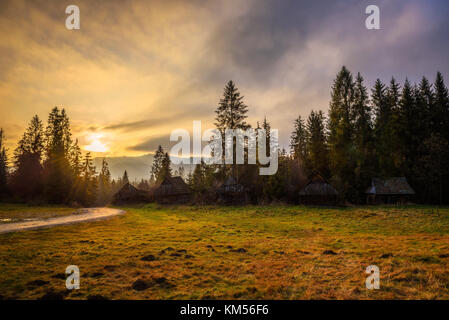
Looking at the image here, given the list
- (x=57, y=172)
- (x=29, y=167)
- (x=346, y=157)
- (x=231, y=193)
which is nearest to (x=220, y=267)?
(x=231, y=193)

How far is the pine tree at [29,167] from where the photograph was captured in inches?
1622

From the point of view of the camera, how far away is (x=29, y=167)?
4244 centimetres

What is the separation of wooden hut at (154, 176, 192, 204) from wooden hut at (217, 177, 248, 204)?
31.9ft

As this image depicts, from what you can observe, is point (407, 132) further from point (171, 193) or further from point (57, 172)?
point (57, 172)

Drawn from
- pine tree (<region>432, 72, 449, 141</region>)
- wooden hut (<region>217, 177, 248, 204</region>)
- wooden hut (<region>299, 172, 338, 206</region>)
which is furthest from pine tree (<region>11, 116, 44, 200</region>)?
pine tree (<region>432, 72, 449, 141</region>)

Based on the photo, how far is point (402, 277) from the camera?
6375mm

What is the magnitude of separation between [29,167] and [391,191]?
67.5 meters

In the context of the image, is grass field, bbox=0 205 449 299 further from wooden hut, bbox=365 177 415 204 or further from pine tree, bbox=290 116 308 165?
A: pine tree, bbox=290 116 308 165

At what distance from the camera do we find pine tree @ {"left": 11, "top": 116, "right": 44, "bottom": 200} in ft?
135
